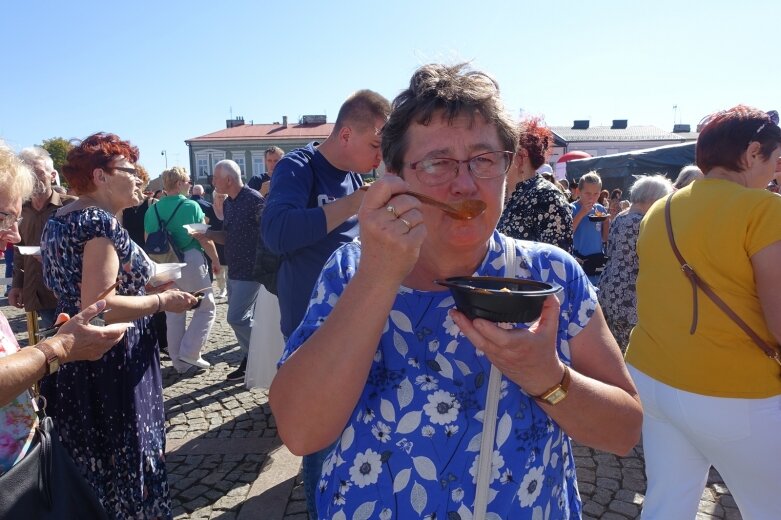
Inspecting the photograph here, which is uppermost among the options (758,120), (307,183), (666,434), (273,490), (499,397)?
(758,120)

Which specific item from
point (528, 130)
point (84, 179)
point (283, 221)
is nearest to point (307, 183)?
point (283, 221)

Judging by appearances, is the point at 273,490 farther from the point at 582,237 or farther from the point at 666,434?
the point at 582,237

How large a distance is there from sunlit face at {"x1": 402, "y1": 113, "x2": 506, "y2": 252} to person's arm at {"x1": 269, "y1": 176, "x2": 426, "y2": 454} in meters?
0.26

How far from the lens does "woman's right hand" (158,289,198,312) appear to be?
2.62m

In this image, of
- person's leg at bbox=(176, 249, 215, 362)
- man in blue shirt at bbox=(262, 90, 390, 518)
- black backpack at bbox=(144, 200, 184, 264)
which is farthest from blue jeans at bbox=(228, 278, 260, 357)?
man in blue shirt at bbox=(262, 90, 390, 518)

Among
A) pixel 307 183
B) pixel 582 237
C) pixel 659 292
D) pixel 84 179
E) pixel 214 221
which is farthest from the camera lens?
pixel 214 221

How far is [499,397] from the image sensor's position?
1.25 meters

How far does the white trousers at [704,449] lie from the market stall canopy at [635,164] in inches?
466

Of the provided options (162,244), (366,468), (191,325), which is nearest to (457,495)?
(366,468)

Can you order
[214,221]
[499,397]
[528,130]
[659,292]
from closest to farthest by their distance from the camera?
[499,397] → [659,292] → [528,130] → [214,221]

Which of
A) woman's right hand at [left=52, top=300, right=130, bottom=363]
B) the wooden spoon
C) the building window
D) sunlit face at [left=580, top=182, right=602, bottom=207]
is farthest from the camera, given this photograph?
the building window

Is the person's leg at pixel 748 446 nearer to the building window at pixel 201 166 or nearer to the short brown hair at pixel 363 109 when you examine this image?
the short brown hair at pixel 363 109

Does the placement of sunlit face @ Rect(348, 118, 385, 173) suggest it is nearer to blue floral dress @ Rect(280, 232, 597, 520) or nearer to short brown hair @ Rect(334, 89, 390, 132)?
short brown hair @ Rect(334, 89, 390, 132)

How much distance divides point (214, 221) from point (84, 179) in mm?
6268
